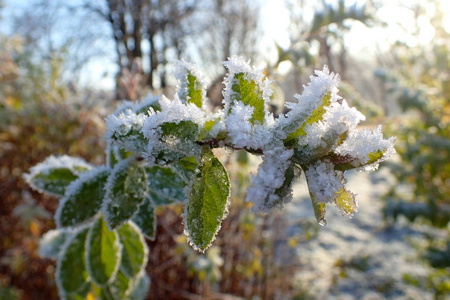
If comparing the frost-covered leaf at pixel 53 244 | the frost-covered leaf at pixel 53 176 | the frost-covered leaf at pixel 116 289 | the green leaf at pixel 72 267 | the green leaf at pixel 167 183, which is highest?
the green leaf at pixel 167 183

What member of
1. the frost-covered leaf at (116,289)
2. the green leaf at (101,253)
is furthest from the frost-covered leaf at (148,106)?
the frost-covered leaf at (116,289)

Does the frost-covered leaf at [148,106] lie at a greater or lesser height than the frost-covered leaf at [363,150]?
lesser

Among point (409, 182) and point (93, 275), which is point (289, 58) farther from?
point (409, 182)

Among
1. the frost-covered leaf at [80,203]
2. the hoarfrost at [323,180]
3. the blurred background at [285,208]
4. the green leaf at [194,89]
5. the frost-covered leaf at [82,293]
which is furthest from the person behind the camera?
the blurred background at [285,208]

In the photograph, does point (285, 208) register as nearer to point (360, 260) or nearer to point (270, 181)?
point (360, 260)

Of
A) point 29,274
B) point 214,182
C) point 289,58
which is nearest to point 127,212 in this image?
point 214,182

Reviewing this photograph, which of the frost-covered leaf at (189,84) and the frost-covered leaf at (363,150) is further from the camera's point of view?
the frost-covered leaf at (189,84)

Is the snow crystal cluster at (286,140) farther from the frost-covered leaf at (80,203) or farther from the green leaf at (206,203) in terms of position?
the frost-covered leaf at (80,203)
